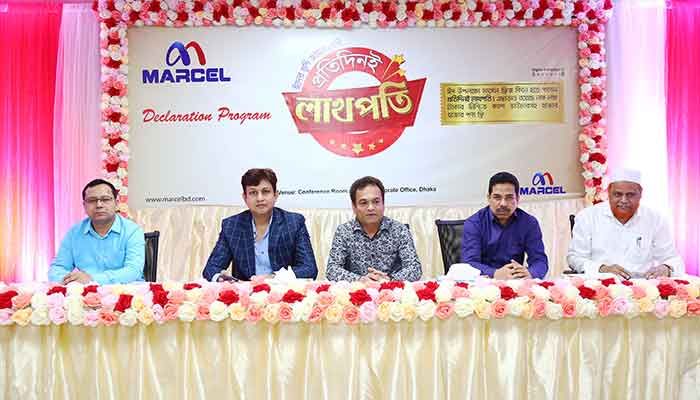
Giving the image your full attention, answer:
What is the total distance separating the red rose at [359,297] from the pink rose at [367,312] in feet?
0.07

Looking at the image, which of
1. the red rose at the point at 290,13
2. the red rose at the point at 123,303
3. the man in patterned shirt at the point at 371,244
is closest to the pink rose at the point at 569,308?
the man in patterned shirt at the point at 371,244

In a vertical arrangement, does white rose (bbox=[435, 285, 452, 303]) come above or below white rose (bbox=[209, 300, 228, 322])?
above

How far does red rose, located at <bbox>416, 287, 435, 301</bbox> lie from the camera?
2406 mm

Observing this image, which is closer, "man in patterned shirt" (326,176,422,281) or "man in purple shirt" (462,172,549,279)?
"man in patterned shirt" (326,176,422,281)

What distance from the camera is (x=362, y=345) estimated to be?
2439mm

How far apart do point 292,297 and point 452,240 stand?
5.36 ft

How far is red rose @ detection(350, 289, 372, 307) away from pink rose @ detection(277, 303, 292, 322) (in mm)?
237

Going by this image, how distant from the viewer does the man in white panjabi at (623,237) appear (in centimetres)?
348

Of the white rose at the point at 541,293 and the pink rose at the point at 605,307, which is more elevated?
the white rose at the point at 541,293

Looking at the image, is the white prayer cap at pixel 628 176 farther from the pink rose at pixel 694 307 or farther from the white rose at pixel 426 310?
the white rose at pixel 426 310

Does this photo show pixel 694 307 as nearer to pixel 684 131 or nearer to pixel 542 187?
pixel 542 187

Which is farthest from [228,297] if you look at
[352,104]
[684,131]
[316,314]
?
[684,131]

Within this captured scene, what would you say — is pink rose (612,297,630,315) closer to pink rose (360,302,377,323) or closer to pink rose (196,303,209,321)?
pink rose (360,302,377,323)

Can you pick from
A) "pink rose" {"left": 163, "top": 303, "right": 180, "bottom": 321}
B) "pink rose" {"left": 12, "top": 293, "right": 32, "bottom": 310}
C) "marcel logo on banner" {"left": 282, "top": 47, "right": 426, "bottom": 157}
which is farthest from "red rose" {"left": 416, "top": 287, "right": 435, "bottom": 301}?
"marcel logo on banner" {"left": 282, "top": 47, "right": 426, "bottom": 157}
